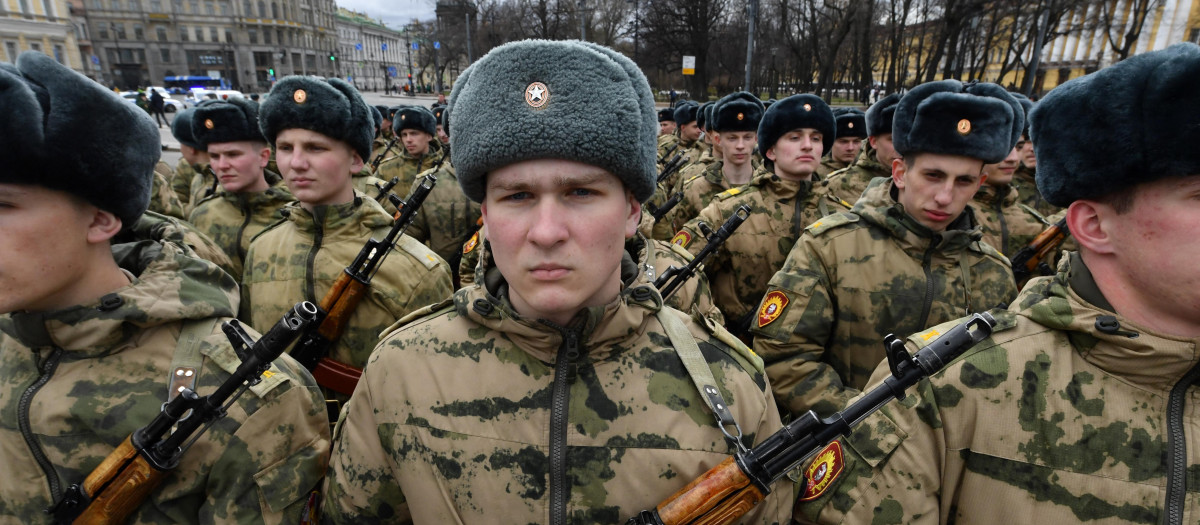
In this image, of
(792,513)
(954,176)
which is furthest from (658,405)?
(954,176)

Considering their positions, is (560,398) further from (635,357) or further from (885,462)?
(885,462)

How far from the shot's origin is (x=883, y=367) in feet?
6.59

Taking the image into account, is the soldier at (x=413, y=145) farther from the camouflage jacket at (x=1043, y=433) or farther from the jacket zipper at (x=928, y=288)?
the camouflage jacket at (x=1043, y=433)

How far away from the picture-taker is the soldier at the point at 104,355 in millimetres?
1675

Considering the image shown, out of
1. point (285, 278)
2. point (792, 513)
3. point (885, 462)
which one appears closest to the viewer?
point (885, 462)

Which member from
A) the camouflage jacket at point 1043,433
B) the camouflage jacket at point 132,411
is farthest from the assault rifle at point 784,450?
the camouflage jacket at point 132,411

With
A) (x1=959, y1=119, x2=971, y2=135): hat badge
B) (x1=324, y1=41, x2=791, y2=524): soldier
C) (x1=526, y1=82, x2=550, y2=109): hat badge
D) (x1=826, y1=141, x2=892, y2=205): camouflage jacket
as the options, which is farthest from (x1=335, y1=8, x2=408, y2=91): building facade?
(x1=526, y1=82, x2=550, y2=109): hat badge

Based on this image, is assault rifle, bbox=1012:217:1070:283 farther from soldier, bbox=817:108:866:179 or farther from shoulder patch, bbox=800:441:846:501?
shoulder patch, bbox=800:441:846:501

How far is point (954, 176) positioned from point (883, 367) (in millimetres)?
1548

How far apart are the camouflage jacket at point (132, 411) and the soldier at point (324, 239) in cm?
127

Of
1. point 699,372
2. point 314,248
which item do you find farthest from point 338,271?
point 699,372

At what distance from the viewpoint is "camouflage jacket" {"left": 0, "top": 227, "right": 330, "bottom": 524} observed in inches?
70.0

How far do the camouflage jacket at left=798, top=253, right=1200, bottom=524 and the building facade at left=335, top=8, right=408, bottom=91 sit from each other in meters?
107

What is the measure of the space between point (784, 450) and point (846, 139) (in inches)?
295
